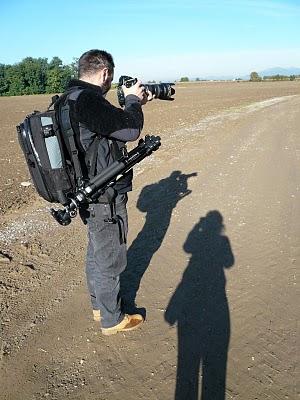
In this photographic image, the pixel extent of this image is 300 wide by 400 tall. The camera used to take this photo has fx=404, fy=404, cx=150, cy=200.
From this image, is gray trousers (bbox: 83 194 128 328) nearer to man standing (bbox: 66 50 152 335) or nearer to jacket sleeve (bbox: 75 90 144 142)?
man standing (bbox: 66 50 152 335)

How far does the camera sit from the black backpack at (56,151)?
110 inches

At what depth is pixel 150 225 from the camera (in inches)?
236

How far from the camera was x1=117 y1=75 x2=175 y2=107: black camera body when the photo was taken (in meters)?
3.12

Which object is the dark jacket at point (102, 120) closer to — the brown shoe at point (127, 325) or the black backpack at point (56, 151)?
the black backpack at point (56, 151)

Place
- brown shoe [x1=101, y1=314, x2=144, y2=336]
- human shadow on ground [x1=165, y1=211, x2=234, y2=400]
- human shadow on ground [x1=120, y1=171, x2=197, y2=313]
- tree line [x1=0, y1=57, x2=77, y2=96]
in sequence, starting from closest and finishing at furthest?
human shadow on ground [x1=165, y1=211, x2=234, y2=400]
brown shoe [x1=101, y1=314, x2=144, y2=336]
human shadow on ground [x1=120, y1=171, x2=197, y2=313]
tree line [x1=0, y1=57, x2=77, y2=96]

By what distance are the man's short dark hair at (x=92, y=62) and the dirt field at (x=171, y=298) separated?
2299 millimetres

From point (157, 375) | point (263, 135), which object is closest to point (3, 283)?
point (157, 375)

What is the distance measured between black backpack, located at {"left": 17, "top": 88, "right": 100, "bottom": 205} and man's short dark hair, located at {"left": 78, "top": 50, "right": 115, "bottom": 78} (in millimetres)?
198

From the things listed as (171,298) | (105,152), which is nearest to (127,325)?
(171,298)

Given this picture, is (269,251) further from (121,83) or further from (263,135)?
(263,135)

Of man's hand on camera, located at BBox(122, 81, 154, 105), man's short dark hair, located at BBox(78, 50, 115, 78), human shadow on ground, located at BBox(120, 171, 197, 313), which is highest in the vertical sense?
man's short dark hair, located at BBox(78, 50, 115, 78)

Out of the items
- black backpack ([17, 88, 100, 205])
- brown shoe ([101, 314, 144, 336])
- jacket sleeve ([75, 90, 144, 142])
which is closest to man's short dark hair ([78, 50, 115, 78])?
black backpack ([17, 88, 100, 205])

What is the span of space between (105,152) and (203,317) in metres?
1.86

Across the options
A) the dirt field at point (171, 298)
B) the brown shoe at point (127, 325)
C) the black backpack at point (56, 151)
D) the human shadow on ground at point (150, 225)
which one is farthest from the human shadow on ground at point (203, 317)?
the black backpack at point (56, 151)
